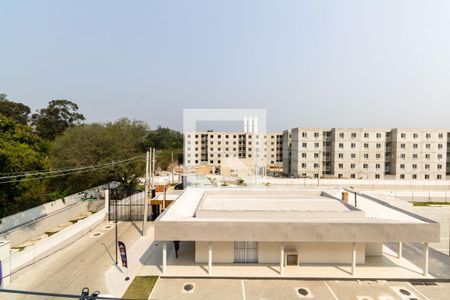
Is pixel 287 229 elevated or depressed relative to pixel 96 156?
depressed

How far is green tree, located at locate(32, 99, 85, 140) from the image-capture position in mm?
61594

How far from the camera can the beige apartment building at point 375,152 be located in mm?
55438

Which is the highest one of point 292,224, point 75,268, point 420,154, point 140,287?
point 420,154

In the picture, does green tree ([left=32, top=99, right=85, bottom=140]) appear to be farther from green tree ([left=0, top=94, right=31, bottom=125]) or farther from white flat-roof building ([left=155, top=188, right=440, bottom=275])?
white flat-roof building ([left=155, top=188, right=440, bottom=275])

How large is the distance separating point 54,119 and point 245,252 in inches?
2550

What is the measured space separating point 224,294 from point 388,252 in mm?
10660

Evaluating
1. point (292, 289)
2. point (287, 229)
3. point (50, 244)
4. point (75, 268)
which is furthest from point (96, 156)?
point (292, 289)

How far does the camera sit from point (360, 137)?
56344mm

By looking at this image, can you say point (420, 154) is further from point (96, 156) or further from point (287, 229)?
point (96, 156)

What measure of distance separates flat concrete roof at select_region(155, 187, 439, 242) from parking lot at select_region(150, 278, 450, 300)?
204cm

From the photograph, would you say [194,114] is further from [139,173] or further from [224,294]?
[224,294]

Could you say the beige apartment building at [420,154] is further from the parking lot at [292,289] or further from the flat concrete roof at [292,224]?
the parking lot at [292,289]

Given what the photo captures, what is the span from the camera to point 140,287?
41.5 ft

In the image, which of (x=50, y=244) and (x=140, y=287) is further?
(x=50, y=244)
